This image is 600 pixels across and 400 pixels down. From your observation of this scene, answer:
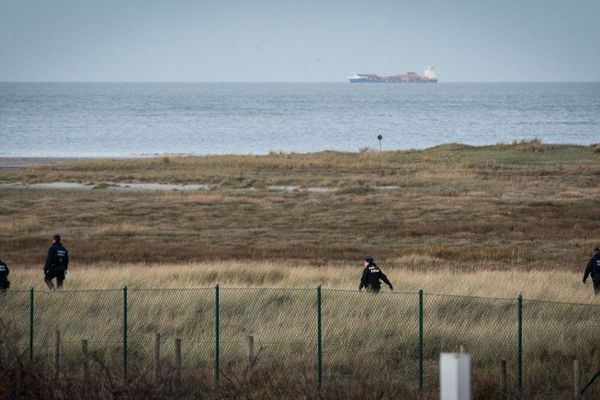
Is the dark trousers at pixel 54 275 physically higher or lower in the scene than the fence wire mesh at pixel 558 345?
higher

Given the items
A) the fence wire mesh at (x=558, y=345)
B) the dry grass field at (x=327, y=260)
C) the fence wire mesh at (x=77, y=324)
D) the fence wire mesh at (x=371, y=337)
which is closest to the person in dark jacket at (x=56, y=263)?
the dry grass field at (x=327, y=260)

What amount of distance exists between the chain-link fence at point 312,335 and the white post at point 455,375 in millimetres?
7055

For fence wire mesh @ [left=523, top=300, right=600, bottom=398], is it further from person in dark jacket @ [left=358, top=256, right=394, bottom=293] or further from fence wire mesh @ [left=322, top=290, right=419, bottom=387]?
person in dark jacket @ [left=358, top=256, right=394, bottom=293]

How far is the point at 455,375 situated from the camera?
26.7 feet

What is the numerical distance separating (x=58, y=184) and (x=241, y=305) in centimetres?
4232

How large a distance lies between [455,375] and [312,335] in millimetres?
11577

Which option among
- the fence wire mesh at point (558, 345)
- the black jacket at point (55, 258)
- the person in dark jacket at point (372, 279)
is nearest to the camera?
the fence wire mesh at point (558, 345)

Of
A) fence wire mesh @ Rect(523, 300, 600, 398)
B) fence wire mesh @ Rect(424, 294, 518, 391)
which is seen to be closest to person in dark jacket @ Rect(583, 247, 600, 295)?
fence wire mesh @ Rect(523, 300, 600, 398)

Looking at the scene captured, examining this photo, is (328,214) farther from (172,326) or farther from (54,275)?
(172,326)

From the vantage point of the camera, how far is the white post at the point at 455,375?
8086 millimetres

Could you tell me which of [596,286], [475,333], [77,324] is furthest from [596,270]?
[77,324]

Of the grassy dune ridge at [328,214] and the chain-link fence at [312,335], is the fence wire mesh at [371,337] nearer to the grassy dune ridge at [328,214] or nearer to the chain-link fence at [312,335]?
the chain-link fence at [312,335]

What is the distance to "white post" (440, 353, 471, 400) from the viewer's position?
8086mm

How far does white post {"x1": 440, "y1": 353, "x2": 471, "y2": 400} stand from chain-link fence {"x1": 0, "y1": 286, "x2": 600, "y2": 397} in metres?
7.05
